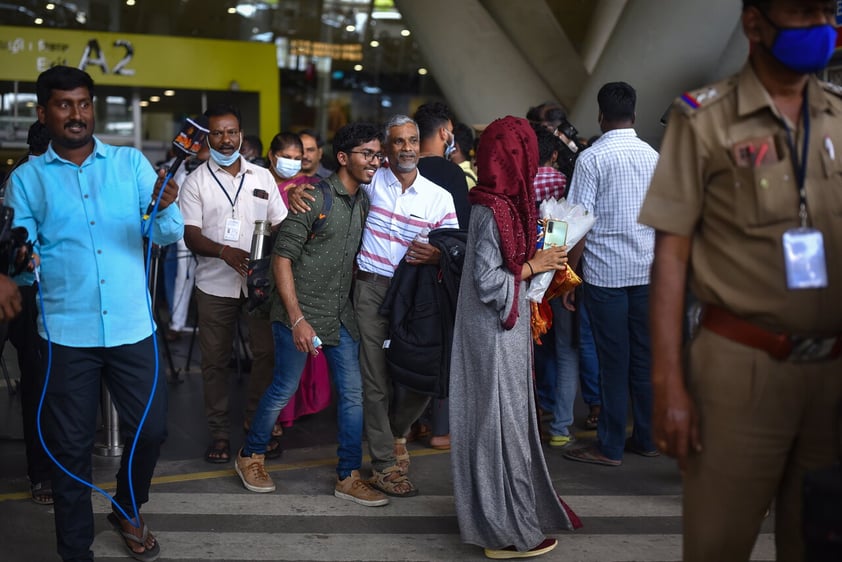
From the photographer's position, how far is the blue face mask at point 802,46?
268 cm

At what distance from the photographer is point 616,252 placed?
19.4 ft

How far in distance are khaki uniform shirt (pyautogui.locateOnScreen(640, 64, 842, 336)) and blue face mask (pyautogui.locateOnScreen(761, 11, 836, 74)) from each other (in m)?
0.11

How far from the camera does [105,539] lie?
190 inches

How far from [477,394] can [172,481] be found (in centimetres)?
213

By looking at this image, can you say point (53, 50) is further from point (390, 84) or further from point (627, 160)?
point (627, 160)

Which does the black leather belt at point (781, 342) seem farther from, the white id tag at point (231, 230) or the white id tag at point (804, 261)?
the white id tag at point (231, 230)

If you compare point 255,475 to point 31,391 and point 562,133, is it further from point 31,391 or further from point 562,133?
point 562,133

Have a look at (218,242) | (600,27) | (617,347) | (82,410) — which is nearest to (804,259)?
(82,410)

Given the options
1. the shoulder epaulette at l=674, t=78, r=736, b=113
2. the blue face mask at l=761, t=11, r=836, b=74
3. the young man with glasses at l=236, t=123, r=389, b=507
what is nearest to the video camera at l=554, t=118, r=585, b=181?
the young man with glasses at l=236, t=123, r=389, b=507

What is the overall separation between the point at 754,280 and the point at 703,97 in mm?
535

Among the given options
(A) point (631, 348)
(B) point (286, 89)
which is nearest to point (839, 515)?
(A) point (631, 348)

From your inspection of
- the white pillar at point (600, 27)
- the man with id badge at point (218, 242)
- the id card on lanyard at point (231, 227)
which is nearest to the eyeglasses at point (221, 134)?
the man with id badge at point (218, 242)

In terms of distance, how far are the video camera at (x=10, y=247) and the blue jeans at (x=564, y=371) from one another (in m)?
3.69

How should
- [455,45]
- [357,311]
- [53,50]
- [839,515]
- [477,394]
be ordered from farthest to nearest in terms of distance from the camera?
[53,50] < [455,45] < [357,311] < [477,394] < [839,515]
